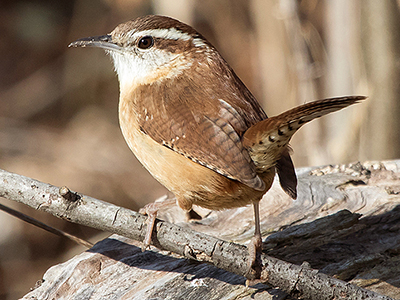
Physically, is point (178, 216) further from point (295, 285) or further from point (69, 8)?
→ point (69, 8)

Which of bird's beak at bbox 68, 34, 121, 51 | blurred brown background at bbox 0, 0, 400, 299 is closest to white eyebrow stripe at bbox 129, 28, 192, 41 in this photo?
bird's beak at bbox 68, 34, 121, 51

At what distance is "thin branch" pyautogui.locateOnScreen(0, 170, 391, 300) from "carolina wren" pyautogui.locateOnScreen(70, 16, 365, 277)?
0.27 ft

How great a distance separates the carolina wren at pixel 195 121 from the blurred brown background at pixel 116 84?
241 cm

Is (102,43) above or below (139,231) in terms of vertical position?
above

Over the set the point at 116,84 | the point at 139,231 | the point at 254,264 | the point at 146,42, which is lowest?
the point at 254,264

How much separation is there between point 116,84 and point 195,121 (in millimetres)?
4618

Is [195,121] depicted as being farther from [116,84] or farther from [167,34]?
[116,84]

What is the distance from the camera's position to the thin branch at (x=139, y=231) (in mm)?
2135

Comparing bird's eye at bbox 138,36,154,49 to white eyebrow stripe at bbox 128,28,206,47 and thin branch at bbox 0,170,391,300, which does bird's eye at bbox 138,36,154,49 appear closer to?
white eyebrow stripe at bbox 128,28,206,47

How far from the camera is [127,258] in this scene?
279cm

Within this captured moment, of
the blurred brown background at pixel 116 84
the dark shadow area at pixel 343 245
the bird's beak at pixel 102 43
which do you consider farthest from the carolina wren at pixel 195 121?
the blurred brown background at pixel 116 84

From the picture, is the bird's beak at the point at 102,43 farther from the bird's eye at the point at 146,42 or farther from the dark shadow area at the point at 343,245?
the dark shadow area at the point at 343,245

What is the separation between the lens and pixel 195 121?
2445mm

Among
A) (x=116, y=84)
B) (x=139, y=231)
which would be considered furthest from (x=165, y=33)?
(x=116, y=84)
